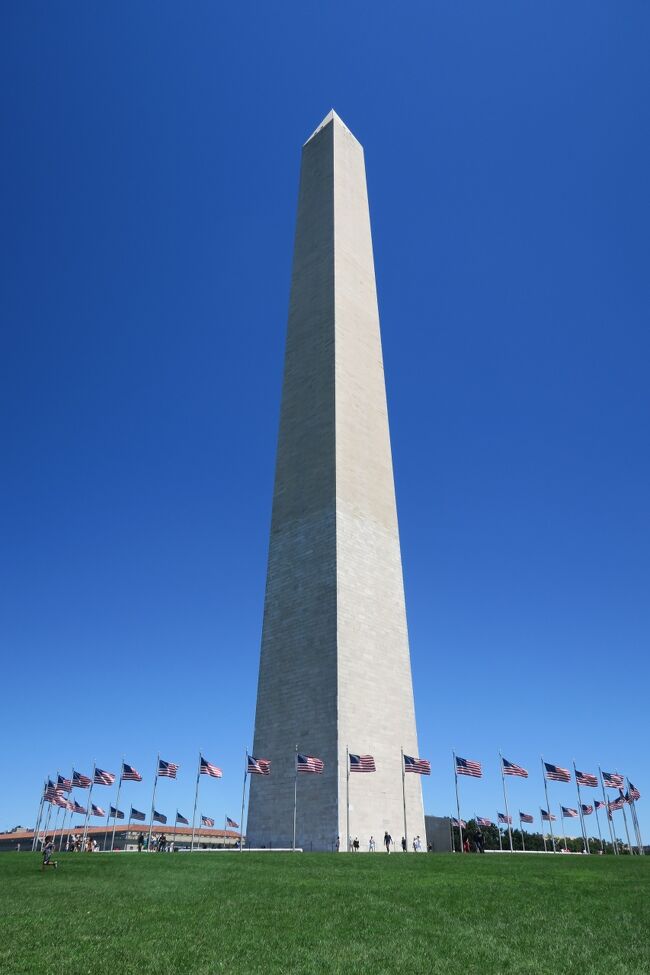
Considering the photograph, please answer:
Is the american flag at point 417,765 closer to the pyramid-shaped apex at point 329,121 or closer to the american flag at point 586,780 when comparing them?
the american flag at point 586,780

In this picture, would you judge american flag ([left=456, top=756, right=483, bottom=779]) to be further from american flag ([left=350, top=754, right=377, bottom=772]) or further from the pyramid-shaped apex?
the pyramid-shaped apex

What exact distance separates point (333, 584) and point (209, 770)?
28.6ft

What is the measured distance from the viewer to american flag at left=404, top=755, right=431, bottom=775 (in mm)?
28438

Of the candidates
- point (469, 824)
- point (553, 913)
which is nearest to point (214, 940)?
point (553, 913)

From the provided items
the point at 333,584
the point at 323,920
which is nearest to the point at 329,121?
the point at 333,584

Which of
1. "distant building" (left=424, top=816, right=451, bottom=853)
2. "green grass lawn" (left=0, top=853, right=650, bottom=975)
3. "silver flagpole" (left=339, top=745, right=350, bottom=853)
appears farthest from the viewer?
"distant building" (left=424, top=816, right=451, bottom=853)

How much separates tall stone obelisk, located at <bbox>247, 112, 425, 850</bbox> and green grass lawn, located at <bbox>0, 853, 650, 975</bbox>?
10458 millimetres

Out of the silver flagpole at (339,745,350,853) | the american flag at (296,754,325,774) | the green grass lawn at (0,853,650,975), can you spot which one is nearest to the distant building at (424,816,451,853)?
the silver flagpole at (339,745,350,853)

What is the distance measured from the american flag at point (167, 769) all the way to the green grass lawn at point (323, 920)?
9.92 metres

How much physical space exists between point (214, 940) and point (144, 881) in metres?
6.25

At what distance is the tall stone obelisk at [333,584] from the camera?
2897 cm

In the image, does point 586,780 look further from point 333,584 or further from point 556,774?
point 333,584

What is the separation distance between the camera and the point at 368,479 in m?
35.9

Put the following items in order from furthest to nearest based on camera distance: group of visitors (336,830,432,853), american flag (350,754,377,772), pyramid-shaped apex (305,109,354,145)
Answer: pyramid-shaped apex (305,109,354,145) → group of visitors (336,830,432,853) → american flag (350,754,377,772)
